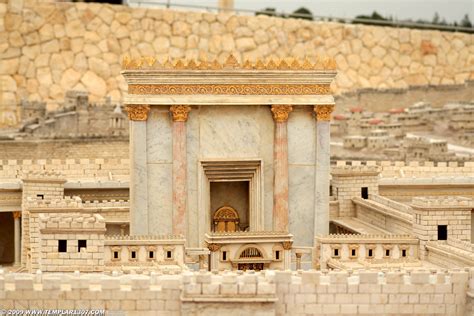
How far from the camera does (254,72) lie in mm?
26125

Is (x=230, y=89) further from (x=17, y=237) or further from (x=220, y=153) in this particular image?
(x=17, y=237)

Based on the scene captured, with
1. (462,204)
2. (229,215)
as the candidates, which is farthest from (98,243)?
(462,204)

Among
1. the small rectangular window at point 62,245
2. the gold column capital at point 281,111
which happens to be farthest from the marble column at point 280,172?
the small rectangular window at point 62,245

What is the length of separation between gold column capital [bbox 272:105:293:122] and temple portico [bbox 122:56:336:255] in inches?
0.8

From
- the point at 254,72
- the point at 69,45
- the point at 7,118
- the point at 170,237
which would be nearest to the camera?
the point at 170,237

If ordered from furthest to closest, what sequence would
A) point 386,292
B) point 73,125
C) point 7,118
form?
point 7,118 → point 73,125 → point 386,292

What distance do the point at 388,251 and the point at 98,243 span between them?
5.72m

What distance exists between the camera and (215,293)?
18.5 meters

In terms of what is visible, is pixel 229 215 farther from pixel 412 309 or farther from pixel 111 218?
pixel 412 309

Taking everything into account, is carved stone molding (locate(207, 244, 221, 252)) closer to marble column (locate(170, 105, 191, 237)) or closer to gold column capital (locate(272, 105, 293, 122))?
marble column (locate(170, 105, 191, 237))

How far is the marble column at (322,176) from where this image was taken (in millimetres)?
26547

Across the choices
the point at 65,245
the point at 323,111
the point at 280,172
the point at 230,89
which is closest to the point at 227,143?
the point at 230,89

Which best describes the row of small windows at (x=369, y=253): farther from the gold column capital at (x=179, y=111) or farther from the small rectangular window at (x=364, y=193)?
the small rectangular window at (x=364, y=193)

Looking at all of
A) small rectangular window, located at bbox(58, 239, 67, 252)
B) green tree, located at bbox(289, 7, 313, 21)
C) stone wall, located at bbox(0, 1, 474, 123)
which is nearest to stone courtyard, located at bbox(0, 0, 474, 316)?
small rectangular window, located at bbox(58, 239, 67, 252)
